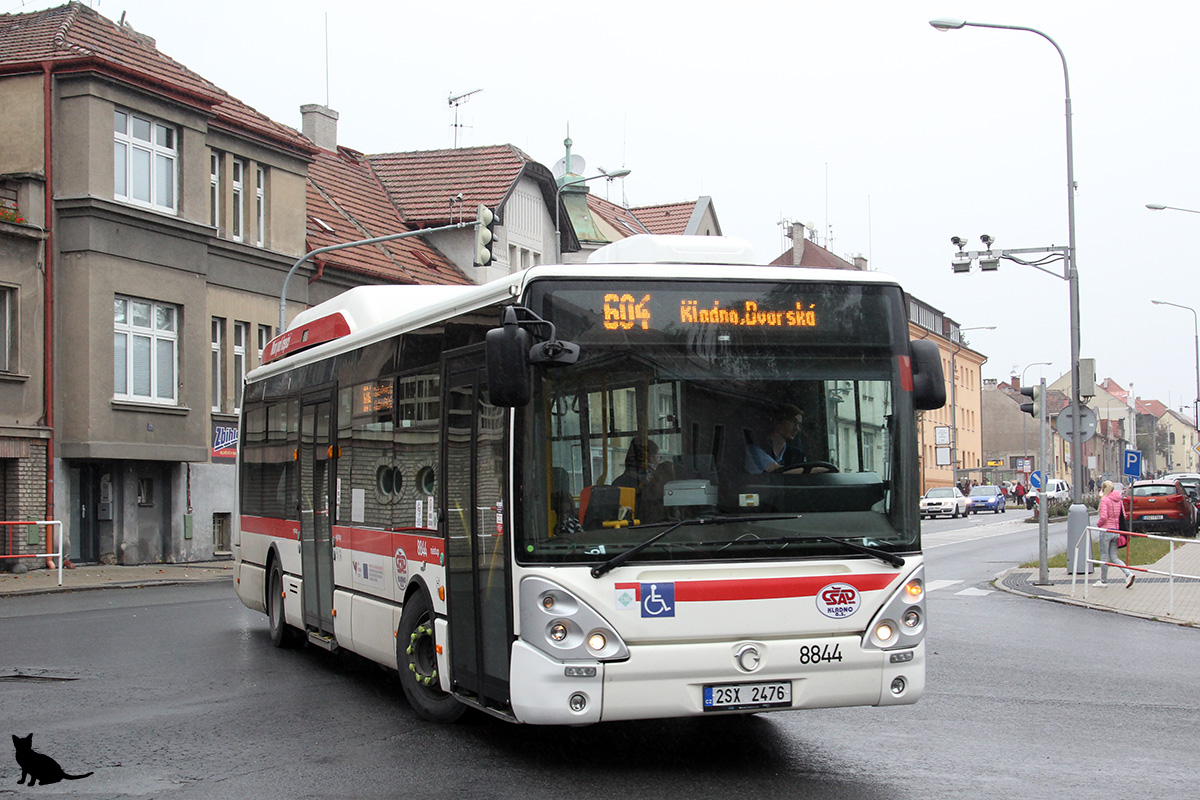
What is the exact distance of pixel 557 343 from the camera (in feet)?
24.5

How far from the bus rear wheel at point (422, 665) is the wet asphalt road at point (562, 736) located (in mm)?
172

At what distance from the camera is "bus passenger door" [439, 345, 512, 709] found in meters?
7.93

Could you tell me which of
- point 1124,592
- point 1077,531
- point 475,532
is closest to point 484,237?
point 1077,531

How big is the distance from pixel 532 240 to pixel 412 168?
16.3 feet

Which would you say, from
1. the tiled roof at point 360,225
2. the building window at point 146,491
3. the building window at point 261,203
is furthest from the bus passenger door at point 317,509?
the tiled roof at point 360,225

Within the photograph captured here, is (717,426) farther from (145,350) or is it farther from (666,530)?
(145,350)

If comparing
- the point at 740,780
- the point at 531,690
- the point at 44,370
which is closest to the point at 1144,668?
the point at 740,780

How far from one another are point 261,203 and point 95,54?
7.27 metres

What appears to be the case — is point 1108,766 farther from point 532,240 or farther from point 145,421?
point 532,240

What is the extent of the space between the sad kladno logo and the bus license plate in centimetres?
349

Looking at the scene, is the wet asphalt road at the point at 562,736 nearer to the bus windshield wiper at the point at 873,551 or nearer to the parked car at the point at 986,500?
the bus windshield wiper at the point at 873,551

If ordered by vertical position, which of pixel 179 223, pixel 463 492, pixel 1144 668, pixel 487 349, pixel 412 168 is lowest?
pixel 1144 668

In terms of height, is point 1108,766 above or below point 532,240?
below

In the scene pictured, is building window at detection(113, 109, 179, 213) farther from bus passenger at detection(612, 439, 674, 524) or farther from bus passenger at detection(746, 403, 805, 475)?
bus passenger at detection(746, 403, 805, 475)
